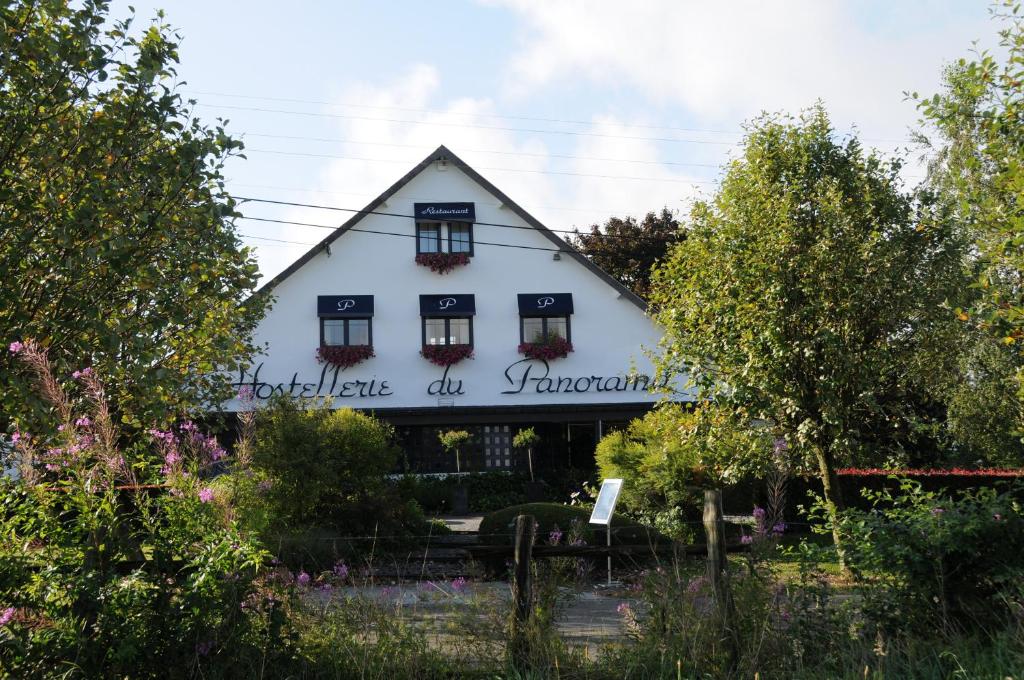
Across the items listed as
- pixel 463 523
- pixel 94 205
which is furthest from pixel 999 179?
pixel 463 523

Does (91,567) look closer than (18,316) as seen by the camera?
Yes

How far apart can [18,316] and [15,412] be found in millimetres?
970

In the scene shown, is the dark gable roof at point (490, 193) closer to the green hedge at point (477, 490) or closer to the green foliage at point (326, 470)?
the green hedge at point (477, 490)

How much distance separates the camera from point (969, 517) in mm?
6895

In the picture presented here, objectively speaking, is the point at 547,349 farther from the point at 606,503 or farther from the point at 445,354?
the point at 606,503

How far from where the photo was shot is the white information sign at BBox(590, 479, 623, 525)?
12523mm

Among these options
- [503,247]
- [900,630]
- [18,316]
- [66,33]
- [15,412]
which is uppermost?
[503,247]

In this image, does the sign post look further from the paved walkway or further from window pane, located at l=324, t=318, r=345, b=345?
window pane, located at l=324, t=318, r=345, b=345

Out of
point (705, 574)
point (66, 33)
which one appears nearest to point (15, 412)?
point (66, 33)

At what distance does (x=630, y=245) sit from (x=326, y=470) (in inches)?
1002

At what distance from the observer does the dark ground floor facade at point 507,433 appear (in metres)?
27.0

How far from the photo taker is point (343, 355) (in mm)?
26609

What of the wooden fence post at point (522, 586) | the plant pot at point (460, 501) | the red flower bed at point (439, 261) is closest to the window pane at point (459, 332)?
the red flower bed at point (439, 261)

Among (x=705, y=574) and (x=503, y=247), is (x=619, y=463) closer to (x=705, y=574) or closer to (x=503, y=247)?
(x=503, y=247)
